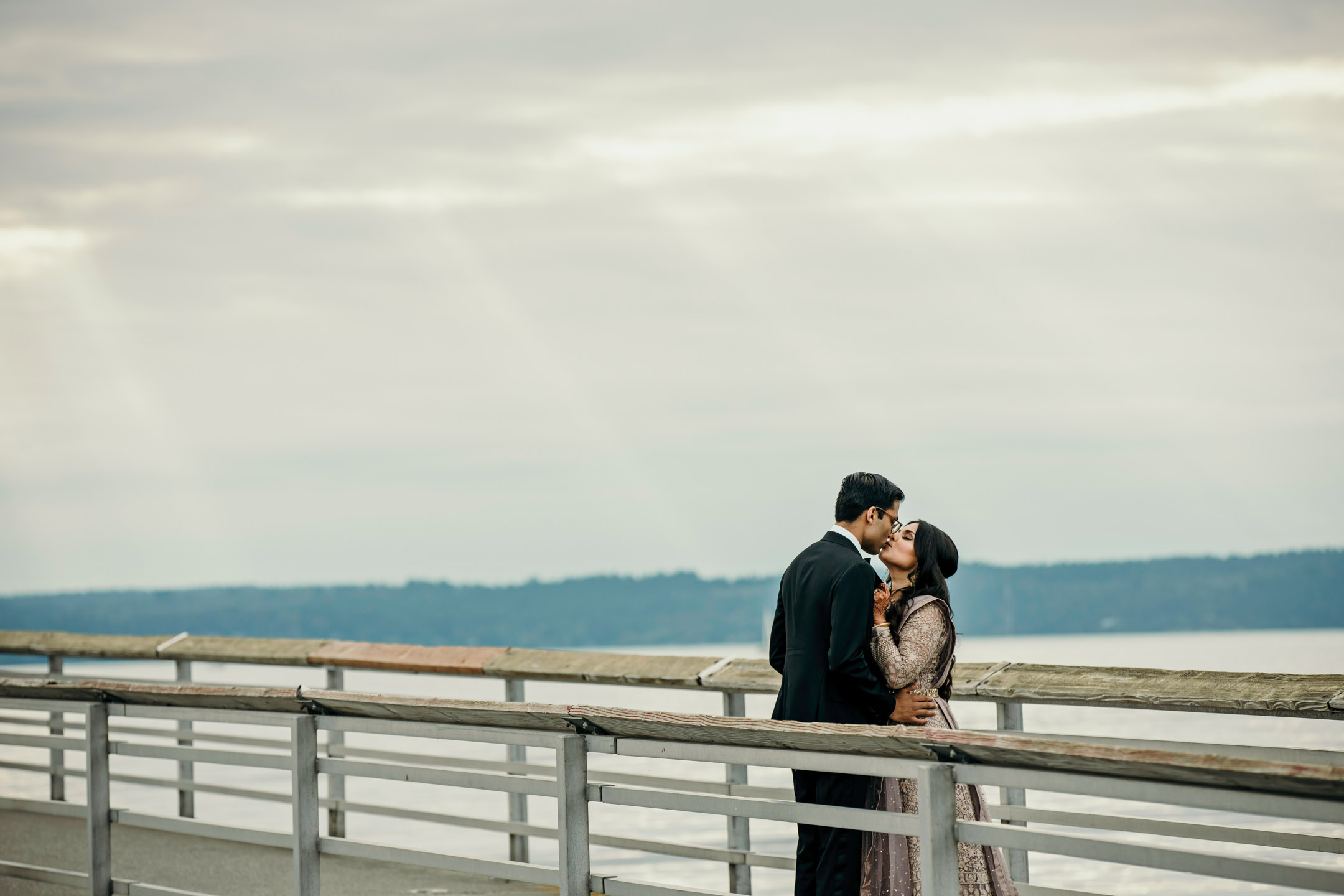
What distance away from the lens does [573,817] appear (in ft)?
13.5

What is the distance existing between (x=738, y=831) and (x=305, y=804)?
5.75ft

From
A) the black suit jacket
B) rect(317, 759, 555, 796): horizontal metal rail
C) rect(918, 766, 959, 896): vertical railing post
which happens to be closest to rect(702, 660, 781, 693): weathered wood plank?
the black suit jacket

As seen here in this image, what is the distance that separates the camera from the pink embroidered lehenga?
4344mm

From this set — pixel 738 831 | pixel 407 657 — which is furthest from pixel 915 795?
pixel 407 657

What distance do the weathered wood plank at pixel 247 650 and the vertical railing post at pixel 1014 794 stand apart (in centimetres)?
393

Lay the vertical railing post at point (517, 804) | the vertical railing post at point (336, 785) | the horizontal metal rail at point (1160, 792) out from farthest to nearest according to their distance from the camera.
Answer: the vertical railing post at point (336, 785) → the vertical railing post at point (517, 804) → the horizontal metal rail at point (1160, 792)

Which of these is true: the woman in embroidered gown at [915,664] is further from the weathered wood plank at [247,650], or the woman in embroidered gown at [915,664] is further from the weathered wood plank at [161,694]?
the weathered wood plank at [247,650]

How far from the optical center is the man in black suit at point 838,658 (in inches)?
177

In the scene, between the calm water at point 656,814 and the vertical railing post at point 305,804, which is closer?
the vertical railing post at point 305,804

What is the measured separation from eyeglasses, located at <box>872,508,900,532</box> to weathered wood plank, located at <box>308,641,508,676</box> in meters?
2.52

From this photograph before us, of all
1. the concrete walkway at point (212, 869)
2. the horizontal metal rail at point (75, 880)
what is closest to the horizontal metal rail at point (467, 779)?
the horizontal metal rail at point (75, 880)

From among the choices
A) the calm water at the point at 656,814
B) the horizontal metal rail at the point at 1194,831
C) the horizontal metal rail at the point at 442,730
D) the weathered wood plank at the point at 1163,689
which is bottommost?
the calm water at the point at 656,814

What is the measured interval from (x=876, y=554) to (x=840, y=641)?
0.41m

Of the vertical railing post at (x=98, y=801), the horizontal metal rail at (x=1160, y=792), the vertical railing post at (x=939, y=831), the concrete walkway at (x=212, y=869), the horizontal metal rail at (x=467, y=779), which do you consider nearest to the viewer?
the horizontal metal rail at (x=1160, y=792)
